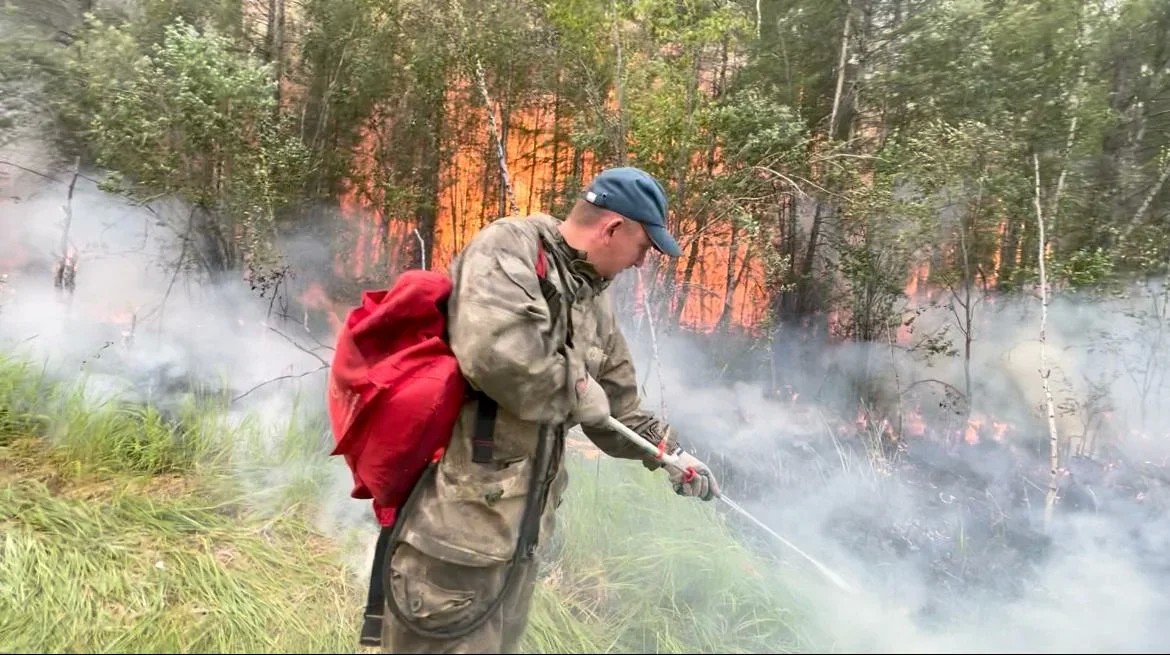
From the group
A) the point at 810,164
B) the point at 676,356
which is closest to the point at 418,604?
the point at 676,356

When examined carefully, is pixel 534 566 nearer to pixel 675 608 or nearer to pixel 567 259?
pixel 675 608

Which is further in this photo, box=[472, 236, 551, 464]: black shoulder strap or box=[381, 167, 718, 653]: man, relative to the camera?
box=[472, 236, 551, 464]: black shoulder strap

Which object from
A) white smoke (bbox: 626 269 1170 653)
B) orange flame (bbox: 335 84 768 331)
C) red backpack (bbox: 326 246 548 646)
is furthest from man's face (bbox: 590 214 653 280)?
orange flame (bbox: 335 84 768 331)

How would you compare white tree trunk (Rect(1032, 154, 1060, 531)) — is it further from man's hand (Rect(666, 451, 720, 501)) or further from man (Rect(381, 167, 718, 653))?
man (Rect(381, 167, 718, 653))

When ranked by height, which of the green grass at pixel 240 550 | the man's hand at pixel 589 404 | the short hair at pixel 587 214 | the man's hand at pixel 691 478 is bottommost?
the green grass at pixel 240 550

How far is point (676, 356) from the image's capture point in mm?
4340

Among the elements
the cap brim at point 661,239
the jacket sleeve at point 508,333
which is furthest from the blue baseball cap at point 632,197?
the jacket sleeve at point 508,333

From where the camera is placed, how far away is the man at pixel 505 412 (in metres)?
1.52

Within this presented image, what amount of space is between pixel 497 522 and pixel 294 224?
11.9ft

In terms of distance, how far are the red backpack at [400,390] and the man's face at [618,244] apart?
0.15m

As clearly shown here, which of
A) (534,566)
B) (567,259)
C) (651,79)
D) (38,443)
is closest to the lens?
(567,259)

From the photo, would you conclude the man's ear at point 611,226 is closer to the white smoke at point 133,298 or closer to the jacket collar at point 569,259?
the jacket collar at point 569,259

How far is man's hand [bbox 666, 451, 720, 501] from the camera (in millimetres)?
1999

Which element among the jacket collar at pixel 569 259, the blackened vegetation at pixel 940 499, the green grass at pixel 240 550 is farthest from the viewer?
the blackened vegetation at pixel 940 499
